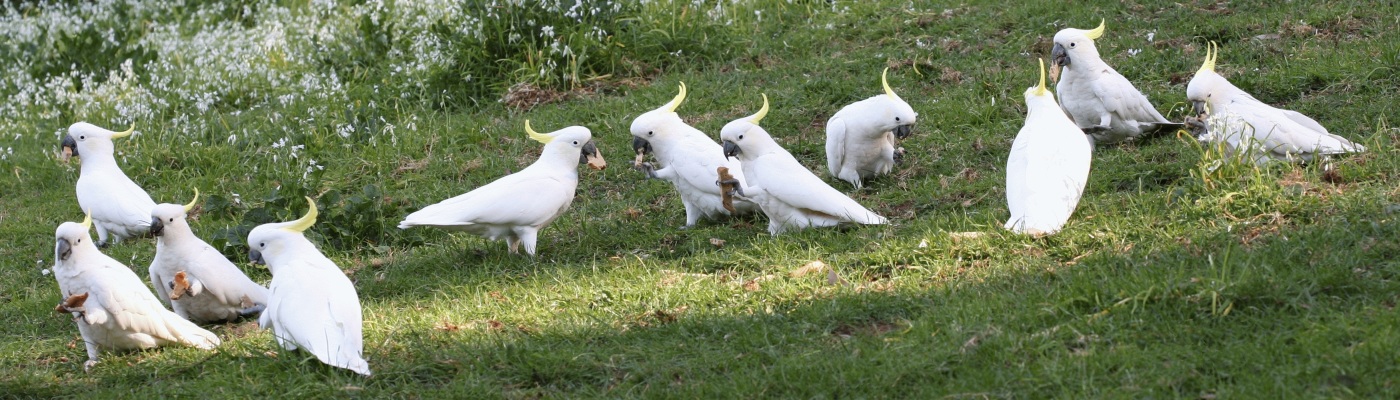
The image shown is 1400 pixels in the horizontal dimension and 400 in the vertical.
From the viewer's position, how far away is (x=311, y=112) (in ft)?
22.4

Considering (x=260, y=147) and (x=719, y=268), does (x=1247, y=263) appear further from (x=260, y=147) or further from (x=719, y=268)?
(x=260, y=147)

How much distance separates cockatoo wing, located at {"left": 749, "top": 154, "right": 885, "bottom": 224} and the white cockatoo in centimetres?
294

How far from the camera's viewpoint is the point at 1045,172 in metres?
3.99

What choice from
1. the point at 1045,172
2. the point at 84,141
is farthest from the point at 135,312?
the point at 1045,172

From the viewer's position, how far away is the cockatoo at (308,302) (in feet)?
10.9

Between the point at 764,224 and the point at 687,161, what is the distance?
0.39 m

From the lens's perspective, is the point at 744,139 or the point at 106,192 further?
the point at 106,192

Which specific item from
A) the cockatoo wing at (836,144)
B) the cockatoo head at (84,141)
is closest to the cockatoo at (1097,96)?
the cockatoo wing at (836,144)

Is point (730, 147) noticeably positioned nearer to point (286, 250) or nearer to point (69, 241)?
point (286, 250)

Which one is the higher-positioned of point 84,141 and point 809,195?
point 809,195

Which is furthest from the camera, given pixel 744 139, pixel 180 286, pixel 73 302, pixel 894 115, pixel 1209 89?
pixel 894 115

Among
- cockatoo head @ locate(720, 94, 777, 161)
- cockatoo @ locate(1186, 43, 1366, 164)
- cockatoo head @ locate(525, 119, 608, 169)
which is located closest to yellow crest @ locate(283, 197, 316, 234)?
cockatoo head @ locate(525, 119, 608, 169)

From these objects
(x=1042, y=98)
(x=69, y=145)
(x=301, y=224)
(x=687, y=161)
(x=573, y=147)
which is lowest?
(x=69, y=145)

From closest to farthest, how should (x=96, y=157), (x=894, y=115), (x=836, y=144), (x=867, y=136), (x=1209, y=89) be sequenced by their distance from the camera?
(x=1209, y=89)
(x=894, y=115)
(x=867, y=136)
(x=836, y=144)
(x=96, y=157)
